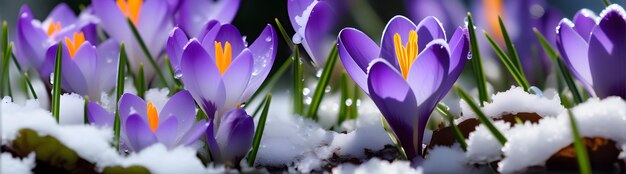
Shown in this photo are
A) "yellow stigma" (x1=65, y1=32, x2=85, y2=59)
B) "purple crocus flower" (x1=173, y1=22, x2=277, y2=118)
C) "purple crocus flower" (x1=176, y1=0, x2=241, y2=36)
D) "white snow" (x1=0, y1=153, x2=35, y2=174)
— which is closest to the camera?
"white snow" (x1=0, y1=153, x2=35, y2=174)

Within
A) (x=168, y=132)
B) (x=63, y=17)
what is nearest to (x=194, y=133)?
(x=168, y=132)

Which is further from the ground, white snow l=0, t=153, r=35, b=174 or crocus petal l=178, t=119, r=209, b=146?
crocus petal l=178, t=119, r=209, b=146

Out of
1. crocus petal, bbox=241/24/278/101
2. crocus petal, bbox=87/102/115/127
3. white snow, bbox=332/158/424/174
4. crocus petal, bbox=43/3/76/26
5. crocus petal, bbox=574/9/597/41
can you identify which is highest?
crocus petal, bbox=574/9/597/41

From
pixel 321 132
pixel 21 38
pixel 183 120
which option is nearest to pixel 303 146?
pixel 321 132

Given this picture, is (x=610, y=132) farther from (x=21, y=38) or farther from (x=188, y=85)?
(x=21, y=38)

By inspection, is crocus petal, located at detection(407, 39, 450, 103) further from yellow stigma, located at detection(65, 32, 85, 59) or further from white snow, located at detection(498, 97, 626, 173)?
yellow stigma, located at detection(65, 32, 85, 59)

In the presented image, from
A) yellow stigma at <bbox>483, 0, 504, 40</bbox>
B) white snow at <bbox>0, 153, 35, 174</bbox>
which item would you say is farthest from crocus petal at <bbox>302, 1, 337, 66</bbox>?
yellow stigma at <bbox>483, 0, 504, 40</bbox>

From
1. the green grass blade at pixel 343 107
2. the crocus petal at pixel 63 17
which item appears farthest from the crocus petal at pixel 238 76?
the crocus petal at pixel 63 17
